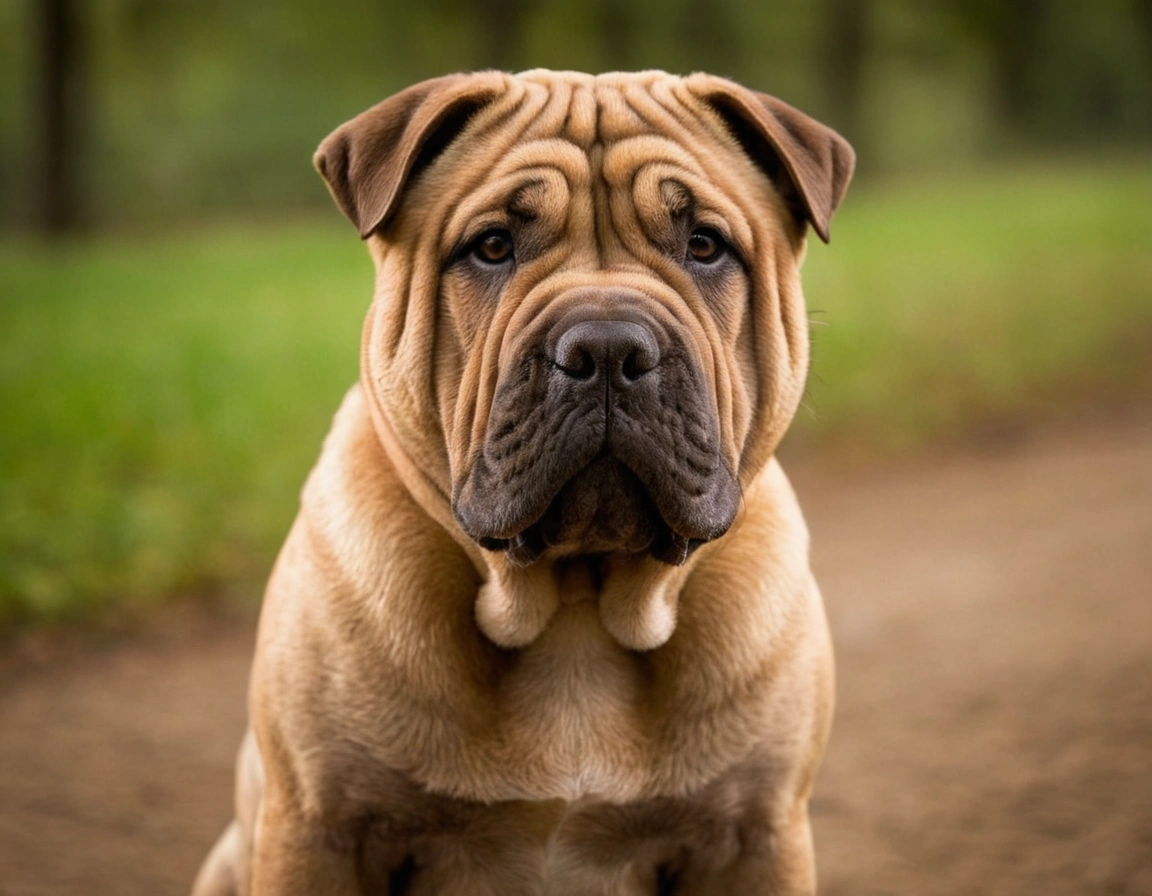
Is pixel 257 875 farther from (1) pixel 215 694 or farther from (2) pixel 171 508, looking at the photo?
(2) pixel 171 508

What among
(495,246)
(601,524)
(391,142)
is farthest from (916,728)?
(391,142)

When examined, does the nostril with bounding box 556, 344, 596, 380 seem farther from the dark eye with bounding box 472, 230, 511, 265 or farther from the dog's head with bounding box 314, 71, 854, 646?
the dark eye with bounding box 472, 230, 511, 265

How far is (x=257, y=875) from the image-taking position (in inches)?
115

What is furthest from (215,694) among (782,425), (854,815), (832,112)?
(832,112)

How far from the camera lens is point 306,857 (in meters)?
2.82

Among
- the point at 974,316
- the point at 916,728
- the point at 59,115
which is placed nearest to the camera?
the point at 916,728

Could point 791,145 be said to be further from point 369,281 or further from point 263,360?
point 369,281

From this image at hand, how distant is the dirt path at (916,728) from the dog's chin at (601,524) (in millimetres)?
1809

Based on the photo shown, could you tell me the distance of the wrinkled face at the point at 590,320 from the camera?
2588mm

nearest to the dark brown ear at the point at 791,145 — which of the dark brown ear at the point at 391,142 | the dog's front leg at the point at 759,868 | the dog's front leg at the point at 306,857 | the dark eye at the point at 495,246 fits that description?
the dark brown ear at the point at 391,142

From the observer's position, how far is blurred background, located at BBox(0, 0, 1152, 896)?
598 cm

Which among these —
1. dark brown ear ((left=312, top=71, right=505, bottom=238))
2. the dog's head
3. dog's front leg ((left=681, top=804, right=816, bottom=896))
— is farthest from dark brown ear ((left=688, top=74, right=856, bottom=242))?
dog's front leg ((left=681, top=804, right=816, bottom=896))

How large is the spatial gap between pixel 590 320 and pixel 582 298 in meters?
0.10

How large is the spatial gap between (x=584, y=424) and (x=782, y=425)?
0.62 m
